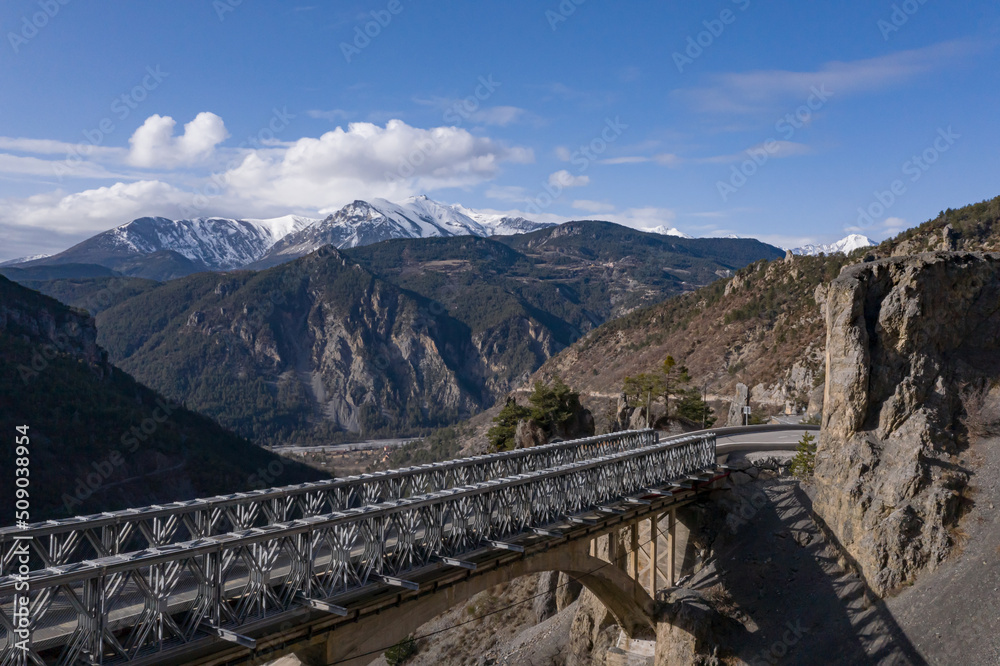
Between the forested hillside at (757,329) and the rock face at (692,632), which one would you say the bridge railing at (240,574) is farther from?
the forested hillside at (757,329)

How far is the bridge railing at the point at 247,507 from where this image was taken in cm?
1470

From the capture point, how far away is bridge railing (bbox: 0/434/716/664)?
10.7 meters

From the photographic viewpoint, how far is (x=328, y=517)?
1416cm

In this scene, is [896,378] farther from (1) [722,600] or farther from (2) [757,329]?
(2) [757,329]

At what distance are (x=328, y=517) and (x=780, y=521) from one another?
63.2 ft

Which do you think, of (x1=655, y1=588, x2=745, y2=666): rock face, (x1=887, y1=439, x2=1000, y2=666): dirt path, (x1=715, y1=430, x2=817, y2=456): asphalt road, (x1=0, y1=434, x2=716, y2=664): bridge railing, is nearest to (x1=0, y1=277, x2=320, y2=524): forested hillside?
(x1=0, y1=434, x2=716, y2=664): bridge railing

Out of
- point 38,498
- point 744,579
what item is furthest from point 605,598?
point 38,498

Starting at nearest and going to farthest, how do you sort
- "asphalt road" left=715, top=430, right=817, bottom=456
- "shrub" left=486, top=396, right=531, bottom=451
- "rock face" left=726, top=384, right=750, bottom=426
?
"asphalt road" left=715, top=430, right=817, bottom=456 → "shrub" left=486, top=396, right=531, bottom=451 → "rock face" left=726, top=384, right=750, bottom=426

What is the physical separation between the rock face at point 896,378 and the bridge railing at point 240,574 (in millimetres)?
10532

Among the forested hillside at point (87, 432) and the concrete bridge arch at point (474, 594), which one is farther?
the forested hillside at point (87, 432)

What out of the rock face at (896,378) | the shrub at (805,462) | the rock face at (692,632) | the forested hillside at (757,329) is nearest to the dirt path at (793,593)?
the shrub at (805,462)

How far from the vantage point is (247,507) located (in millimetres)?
20031

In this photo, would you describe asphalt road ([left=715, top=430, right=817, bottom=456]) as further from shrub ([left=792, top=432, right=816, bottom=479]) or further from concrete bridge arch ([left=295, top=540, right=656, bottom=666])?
concrete bridge arch ([left=295, top=540, right=656, bottom=666])

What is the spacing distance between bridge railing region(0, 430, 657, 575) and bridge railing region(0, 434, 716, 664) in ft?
3.58
